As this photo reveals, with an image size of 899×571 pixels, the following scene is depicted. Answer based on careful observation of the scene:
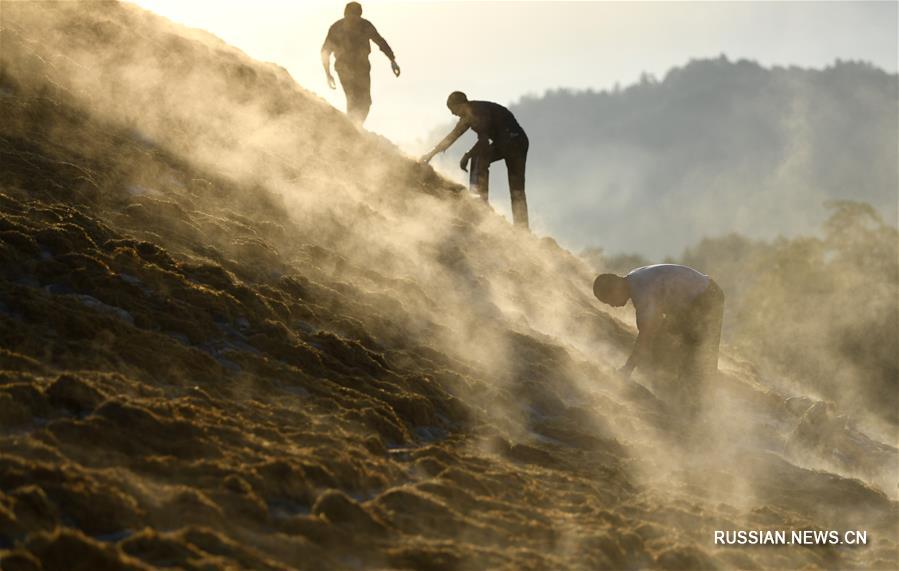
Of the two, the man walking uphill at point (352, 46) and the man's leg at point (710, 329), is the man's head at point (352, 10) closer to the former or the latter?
the man walking uphill at point (352, 46)

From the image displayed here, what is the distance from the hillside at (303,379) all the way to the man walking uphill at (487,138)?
424 mm

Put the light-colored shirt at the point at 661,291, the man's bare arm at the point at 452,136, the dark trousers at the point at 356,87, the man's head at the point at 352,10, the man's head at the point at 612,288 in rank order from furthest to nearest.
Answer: the dark trousers at the point at 356,87 < the man's head at the point at 352,10 < the man's bare arm at the point at 452,136 < the man's head at the point at 612,288 < the light-colored shirt at the point at 661,291

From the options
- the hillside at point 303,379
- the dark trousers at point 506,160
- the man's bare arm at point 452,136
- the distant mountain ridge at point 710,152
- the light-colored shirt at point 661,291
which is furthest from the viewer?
the distant mountain ridge at point 710,152

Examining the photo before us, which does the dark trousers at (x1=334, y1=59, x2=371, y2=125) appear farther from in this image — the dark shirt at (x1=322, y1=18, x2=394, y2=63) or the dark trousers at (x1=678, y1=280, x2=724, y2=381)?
the dark trousers at (x1=678, y1=280, x2=724, y2=381)

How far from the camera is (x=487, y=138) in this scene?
11.2 metres

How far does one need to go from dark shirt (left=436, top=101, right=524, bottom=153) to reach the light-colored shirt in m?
3.78

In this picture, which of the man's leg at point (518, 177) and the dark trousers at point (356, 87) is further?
the dark trousers at point (356, 87)

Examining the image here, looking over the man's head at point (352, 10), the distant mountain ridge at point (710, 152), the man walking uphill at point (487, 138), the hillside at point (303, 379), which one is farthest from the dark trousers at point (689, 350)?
the distant mountain ridge at point (710, 152)

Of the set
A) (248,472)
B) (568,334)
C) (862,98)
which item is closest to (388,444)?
(248,472)

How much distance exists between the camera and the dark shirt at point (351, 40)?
1191 centimetres

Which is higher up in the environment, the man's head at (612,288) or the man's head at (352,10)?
the man's head at (352,10)

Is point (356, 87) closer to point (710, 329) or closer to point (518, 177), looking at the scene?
point (518, 177)

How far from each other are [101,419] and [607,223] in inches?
4620

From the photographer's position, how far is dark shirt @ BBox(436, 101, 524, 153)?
36.1 ft
